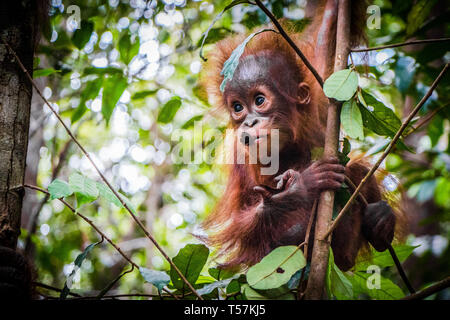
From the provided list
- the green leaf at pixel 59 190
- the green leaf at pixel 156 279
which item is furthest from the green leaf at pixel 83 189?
the green leaf at pixel 156 279

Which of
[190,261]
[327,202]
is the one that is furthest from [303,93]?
[190,261]

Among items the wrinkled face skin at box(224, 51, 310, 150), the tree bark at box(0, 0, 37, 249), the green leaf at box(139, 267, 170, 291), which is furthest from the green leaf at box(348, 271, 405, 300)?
the tree bark at box(0, 0, 37, 249)

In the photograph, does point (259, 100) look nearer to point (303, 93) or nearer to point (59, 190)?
point (303, 93)

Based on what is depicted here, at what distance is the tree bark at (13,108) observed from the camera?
5.46ft

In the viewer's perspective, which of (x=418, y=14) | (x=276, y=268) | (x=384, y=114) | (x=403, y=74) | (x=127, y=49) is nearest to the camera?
(x=276, y=268)

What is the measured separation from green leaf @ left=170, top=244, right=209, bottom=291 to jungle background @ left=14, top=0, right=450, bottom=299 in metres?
0.30

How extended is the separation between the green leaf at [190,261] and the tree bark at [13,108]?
71 centimetres

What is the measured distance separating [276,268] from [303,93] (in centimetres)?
161

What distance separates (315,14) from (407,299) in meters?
2.32

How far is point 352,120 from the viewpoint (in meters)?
1.66

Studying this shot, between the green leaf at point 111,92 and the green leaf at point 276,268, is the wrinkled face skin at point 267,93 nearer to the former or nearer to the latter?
the green leaf at point 111,92

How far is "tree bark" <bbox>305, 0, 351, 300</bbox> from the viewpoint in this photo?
4.85 feet
